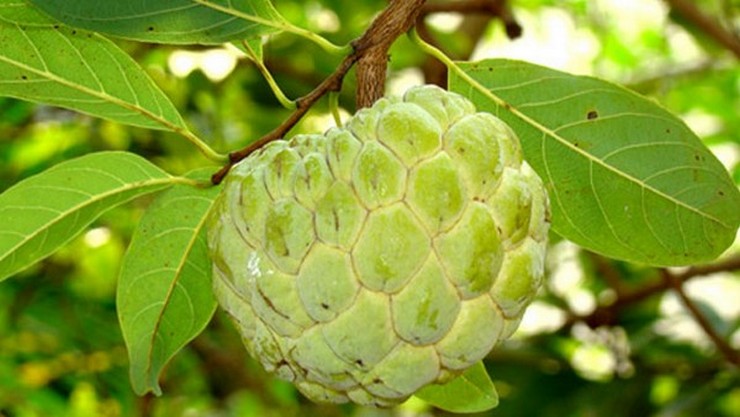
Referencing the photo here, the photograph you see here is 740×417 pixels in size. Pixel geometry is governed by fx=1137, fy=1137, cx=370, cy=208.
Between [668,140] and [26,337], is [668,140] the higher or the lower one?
the higher one

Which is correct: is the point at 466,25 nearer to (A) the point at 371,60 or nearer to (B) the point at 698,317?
(B) the point at 698,317

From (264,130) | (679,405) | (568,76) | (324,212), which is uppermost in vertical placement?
(568,76)

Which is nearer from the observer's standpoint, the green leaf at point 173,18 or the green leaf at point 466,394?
the green leaf at point 173,18

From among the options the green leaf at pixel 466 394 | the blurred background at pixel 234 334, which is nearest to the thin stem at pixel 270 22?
the green leaf at pixel 466 394

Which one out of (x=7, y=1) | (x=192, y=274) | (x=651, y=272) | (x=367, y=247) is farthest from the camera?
(x=651, y=272)

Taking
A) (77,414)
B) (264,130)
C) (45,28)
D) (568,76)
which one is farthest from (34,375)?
(568,76)

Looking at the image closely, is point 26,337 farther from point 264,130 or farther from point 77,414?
point 264,130

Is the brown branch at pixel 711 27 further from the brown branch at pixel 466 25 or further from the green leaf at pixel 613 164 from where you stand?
the green leaf at pixel 613 164

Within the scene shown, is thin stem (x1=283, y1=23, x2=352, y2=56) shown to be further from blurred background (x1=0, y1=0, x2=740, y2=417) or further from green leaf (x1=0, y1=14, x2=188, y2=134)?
blurred background (x1=0, y1=0, x2=740, y2=417)
